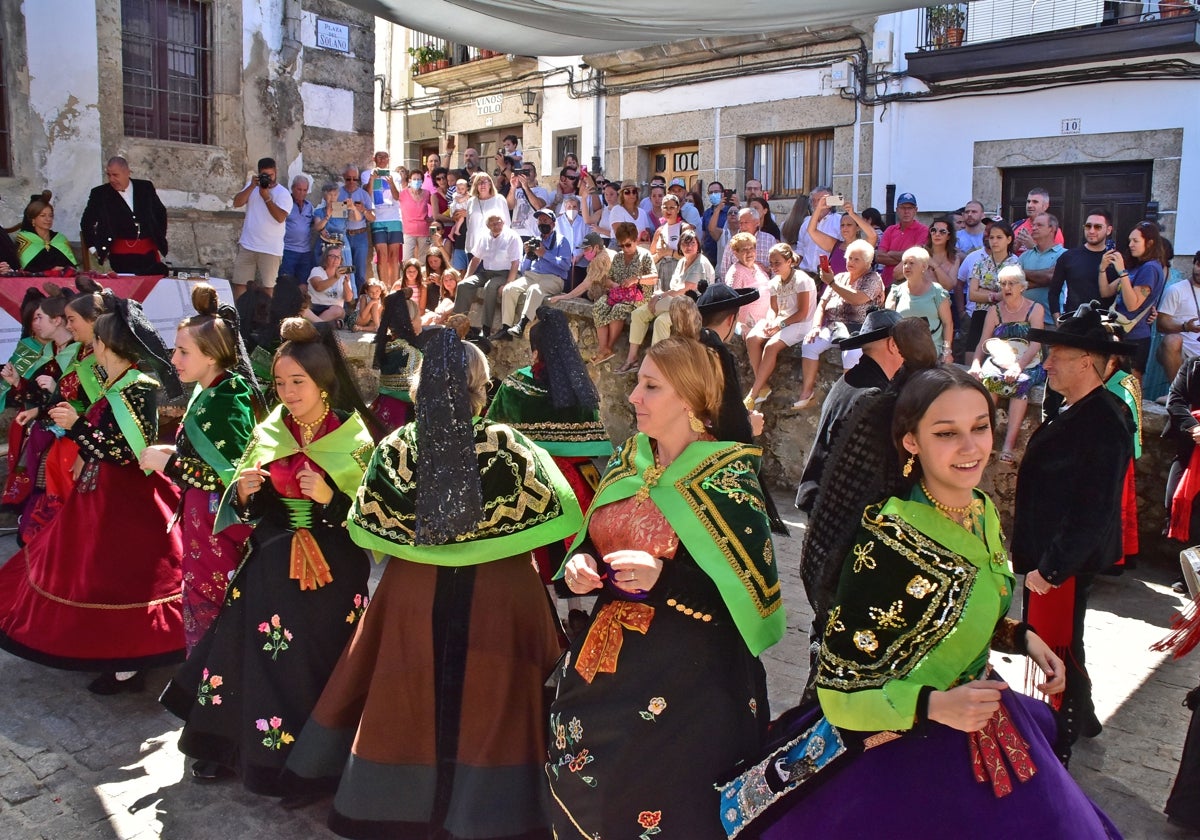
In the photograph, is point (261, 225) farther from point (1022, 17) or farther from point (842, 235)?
point (1022, 17)

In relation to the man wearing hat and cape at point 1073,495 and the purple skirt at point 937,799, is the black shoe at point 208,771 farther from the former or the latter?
the man wearing hat and cape at point 1073,495

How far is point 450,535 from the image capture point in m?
3.40

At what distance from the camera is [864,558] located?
2.56 meters

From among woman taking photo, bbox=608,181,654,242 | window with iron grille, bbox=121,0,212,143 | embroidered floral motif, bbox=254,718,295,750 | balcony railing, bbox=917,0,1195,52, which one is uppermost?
balcony railing, bbox=917,0,1195,52

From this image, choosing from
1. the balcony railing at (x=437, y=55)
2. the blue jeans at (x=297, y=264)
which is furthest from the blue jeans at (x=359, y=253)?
the balcony railing at (x=437, y=55)

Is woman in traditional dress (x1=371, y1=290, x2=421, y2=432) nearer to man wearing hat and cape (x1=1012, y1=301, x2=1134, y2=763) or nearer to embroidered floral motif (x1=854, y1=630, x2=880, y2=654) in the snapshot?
man wearing hat and cape (x1=1012, y1=301, x2=1134, y2=763)

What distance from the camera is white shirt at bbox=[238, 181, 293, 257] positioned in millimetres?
11914

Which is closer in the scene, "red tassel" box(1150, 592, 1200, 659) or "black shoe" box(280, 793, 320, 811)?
"red tassel" box(1150, 592, 1200, 659)

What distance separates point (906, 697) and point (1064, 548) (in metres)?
1.80

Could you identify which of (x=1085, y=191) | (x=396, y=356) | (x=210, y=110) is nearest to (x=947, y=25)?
(x=1085, y=191)

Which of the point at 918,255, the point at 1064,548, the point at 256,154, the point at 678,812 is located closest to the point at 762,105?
the point at 256,154

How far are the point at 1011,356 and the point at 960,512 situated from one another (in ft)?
16.5

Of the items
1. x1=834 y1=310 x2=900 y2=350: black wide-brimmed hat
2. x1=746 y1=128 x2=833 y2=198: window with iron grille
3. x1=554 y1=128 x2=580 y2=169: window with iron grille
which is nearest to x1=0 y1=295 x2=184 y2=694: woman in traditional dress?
x1=834 y1=310 x2=900 y2=350: black wide-brimmed hat

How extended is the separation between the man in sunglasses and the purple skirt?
11.1 m
